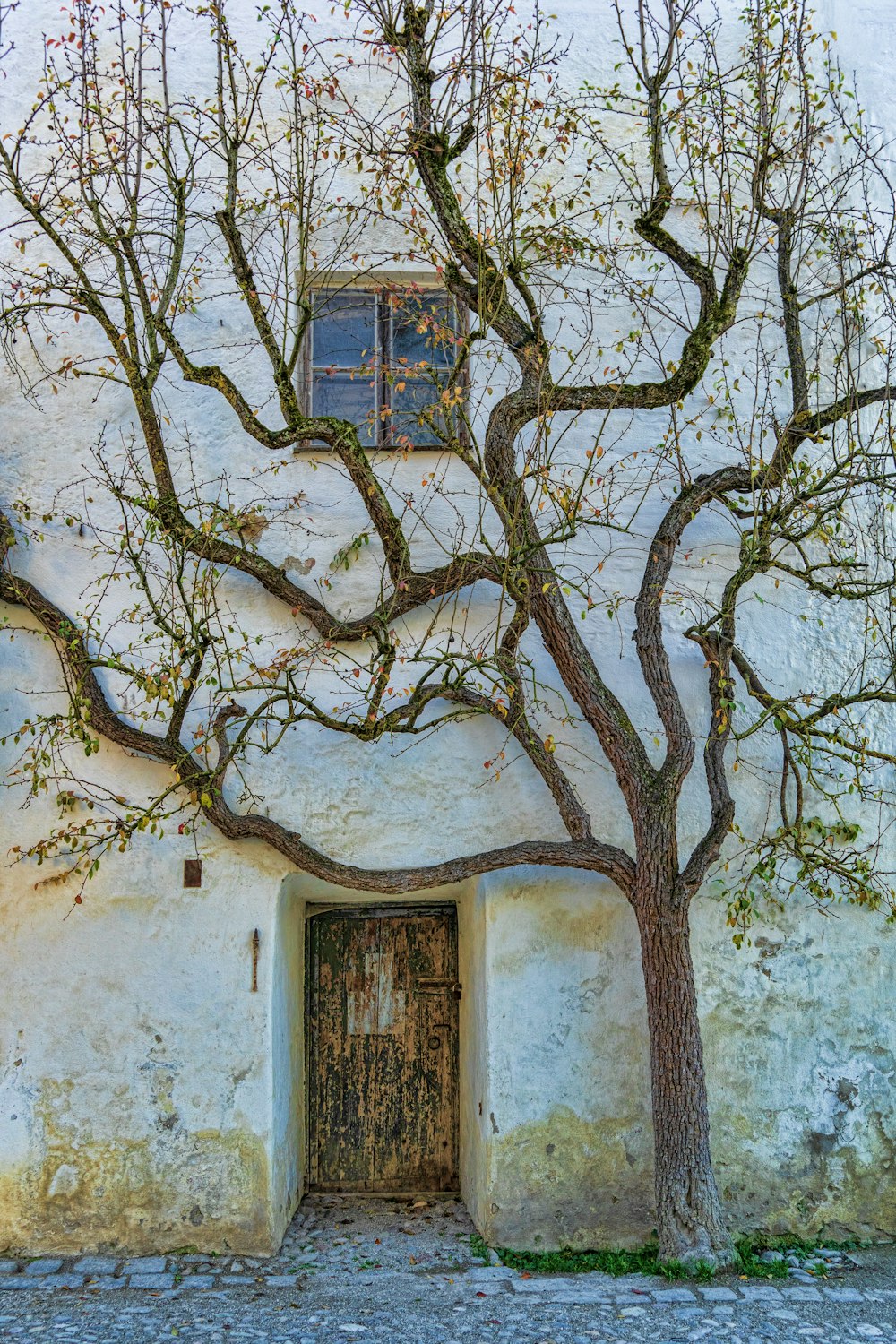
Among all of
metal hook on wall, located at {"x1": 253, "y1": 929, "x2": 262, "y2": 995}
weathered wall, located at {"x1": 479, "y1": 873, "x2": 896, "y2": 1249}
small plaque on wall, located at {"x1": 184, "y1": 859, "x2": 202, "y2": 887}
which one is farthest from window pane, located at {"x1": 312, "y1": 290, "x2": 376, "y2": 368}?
metal hook on wall, located at {"x1": 253, "y1": 929, "x2": 262, "y2": 995}

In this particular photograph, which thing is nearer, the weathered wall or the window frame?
the weathered wall

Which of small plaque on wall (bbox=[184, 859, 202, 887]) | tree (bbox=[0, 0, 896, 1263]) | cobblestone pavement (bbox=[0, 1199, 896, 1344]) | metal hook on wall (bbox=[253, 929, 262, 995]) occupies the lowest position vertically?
cobblestone pavement (bbox=[0, 1199, 896, 1344])

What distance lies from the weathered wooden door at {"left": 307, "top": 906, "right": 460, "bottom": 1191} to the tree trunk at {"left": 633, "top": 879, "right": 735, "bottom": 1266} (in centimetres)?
165

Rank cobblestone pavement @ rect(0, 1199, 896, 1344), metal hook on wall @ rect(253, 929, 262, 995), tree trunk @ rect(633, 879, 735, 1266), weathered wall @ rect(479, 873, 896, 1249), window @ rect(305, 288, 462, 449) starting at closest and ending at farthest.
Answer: cobblestone pavement @ rect(0, 1199, 896, 1344) < tree trunk @ rect(633, 879, 735, 1266) < weathered wall @ rect(479, 873, 896, 1249) < metal hook on wall @ rect(253, 929, 262, 995) < window @ rect(305, 288, 462, 449)

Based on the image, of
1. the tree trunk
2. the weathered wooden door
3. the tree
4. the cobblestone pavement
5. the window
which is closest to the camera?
the cobblestone pavement

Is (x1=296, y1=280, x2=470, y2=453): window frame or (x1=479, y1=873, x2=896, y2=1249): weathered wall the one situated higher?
(x1=296, y1=280, x2=470, y2=453): window frame

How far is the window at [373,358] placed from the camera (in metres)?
6.57

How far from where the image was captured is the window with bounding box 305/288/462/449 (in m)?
6.57

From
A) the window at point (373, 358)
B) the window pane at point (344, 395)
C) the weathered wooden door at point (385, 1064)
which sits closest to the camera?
the window at point (373, 358)

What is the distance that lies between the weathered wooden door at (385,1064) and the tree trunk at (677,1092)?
1.65m

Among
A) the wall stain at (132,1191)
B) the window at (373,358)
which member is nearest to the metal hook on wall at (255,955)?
the wall stain at (132,1191)

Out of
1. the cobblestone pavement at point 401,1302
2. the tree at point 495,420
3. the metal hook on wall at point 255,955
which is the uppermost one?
the tree at point 495,420

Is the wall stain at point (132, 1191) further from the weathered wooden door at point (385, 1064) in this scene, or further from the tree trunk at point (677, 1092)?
the tree trunk at point (677, 1092)

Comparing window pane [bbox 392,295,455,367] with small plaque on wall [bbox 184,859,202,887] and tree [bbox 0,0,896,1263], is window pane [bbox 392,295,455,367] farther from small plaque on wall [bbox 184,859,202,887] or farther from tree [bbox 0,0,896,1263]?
small plaque on wall [bbox 184,859,202,887]
